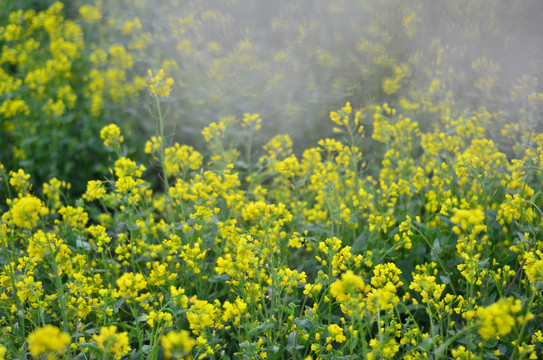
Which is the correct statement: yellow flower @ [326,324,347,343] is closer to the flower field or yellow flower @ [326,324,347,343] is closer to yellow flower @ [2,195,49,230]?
the flower field

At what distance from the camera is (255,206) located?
65.1 inches

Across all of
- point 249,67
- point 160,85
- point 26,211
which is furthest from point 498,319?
point 249,67

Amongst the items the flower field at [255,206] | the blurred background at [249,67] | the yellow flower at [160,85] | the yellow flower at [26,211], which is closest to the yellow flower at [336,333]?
the flower field at [255,206]

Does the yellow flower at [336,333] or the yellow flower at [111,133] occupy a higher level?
the yellow flower at [111,133]

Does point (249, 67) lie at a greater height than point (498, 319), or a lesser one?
greater

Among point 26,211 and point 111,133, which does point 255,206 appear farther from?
→ point 111,133

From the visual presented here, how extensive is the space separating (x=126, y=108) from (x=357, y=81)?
1918 millimetres

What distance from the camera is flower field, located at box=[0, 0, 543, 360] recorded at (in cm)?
160

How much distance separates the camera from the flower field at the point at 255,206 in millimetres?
1602

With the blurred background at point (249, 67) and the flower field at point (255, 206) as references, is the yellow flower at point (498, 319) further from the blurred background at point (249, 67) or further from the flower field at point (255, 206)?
the blurred background at point (249, 67)

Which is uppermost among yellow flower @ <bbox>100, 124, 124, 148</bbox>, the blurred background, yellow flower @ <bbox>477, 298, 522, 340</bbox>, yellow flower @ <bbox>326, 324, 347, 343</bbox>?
the blurred background

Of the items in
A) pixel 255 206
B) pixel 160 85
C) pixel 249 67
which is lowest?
pixel 255 206

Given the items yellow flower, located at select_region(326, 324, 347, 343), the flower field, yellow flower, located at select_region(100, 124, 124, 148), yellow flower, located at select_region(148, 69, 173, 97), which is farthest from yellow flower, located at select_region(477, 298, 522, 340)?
yellow flower, located at select_region(100, 124, 124, 148)

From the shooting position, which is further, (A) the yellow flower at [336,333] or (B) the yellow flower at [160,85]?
(B) the yellow flower at [160,85]
